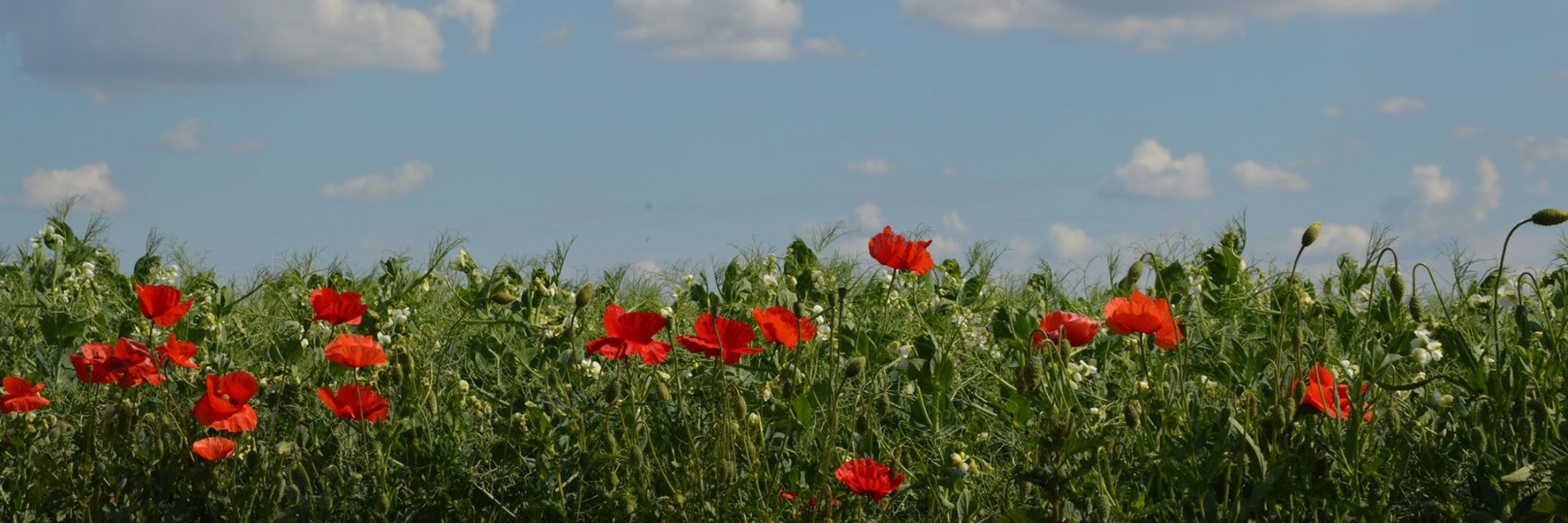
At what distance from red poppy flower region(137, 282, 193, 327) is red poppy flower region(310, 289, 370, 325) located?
12.9 inches

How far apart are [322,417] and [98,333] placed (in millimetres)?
1444

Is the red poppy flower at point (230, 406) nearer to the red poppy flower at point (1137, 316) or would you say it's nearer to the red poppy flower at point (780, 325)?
the red poppy flower at point (780, 325)

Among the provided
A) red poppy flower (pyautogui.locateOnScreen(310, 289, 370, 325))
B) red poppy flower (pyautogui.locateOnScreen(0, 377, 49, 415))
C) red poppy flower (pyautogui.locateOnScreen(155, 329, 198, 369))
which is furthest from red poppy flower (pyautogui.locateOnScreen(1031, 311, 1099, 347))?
red poppy flower (pyautogui.locateOnScreen(0, 377, 49, 415))

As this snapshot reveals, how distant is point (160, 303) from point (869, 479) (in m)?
1.51

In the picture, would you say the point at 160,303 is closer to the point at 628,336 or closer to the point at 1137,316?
the point at 628,336

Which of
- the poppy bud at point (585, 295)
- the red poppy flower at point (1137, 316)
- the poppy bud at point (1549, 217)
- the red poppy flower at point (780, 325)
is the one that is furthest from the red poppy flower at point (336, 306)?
the poppy bud at point (1549, 217)

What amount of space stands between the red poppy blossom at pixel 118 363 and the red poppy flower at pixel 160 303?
3.1 inches

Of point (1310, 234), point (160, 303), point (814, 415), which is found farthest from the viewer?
point (814, 415)

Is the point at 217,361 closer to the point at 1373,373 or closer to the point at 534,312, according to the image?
the point at 534,312

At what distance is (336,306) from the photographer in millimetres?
2666

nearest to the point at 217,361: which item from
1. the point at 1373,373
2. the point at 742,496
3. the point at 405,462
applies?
the point at 405,462

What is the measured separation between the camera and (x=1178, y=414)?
2586 millimetres

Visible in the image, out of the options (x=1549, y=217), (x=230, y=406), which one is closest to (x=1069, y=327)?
(x=1549, y=217)

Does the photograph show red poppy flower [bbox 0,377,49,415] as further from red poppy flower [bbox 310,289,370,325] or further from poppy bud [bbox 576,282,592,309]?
poppy bud [bbox 576,282,592,309]
